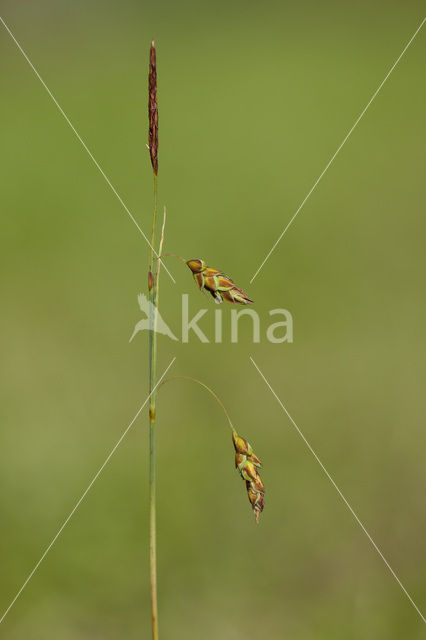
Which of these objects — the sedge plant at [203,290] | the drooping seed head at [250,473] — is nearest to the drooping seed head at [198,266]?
the sedge plant at [203,290]

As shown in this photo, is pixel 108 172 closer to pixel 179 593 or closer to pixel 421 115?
pixel 421 115

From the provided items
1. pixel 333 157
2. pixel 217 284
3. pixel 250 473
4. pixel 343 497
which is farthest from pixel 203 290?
pixel 333 157

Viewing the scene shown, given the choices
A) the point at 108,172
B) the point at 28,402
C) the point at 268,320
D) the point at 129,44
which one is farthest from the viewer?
the point at 129,44

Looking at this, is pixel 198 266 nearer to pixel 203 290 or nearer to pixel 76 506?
pixel 203 290

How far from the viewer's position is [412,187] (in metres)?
4.18

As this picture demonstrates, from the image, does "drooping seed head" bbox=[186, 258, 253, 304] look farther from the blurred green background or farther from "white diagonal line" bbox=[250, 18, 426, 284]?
"white diagonal line" bbox=[250, 18, 426, 284]

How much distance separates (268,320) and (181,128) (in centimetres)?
280

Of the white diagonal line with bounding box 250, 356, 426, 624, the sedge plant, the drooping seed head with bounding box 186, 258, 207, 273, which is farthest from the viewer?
the white diagonal line with bounding box 250, 356, 426, 624

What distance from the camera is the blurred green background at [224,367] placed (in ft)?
5.27

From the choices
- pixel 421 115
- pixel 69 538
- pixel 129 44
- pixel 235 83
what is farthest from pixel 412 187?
pixel 129 44

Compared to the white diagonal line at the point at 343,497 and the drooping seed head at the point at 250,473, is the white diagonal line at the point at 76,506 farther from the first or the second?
the drooping seed head at the point at 250,473

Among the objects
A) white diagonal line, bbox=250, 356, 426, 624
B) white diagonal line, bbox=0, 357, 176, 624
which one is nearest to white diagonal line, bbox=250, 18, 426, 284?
white diagonal line, bbox=250, 356, 426, 624

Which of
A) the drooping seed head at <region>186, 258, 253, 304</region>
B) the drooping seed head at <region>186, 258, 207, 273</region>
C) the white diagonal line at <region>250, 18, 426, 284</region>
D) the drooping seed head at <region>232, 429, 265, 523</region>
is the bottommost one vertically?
the drooping seed head at <region>232, 429, 265, 523</region>

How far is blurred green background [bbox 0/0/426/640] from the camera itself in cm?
161
